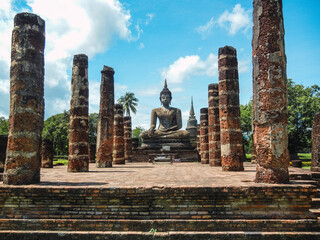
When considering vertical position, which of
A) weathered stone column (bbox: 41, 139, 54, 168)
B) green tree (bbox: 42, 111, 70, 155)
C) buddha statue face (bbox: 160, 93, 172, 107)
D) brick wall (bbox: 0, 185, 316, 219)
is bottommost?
brick wall (bbox: 0, 185, 316, 219)

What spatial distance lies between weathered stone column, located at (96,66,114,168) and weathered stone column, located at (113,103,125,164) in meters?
3.94

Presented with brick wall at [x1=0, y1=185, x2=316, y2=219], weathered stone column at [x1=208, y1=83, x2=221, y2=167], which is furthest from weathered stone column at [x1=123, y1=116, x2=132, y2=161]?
brick wall at [x1=0, y1=185, x2=316, y2=219]

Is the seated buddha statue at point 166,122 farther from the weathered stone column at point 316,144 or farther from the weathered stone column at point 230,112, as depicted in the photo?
the weathered stone column at point 316,144

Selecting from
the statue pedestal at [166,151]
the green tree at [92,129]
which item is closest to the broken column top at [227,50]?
the statue pedestal at [166,151]

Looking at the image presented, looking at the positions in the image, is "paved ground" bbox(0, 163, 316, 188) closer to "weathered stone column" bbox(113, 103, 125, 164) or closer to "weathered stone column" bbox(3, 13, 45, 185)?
"weathered stone column" bbox(3, 13, 45, 185)

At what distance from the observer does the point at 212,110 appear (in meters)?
12.7

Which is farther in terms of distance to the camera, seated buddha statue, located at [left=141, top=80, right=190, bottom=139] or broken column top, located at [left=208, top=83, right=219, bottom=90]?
seated buddha statue, located at [left=141, top=80, right=190, bottom=139]

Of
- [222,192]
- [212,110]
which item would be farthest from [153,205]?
[212,110]

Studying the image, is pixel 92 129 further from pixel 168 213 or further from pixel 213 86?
pixel 168 213

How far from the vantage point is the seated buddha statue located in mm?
21467

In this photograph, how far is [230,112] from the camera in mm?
9883

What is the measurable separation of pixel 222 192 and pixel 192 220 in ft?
2.51

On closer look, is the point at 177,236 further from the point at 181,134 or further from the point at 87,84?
the point at 181,134

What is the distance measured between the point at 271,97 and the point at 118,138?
42.1ft
